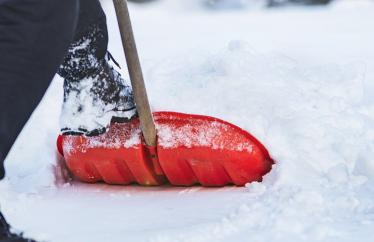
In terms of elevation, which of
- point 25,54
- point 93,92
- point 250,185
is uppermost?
point 25,54

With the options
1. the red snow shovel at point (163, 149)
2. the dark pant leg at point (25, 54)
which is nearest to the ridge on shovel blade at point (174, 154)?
the red snow shovel at point (163, 149)

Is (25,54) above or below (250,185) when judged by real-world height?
above

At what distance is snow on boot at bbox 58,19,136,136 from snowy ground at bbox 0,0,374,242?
0.14 meters

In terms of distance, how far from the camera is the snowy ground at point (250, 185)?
59.7 inches

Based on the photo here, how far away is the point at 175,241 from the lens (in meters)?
1.45

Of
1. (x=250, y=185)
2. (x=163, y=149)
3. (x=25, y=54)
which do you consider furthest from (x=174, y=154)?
(x=25, y=54)

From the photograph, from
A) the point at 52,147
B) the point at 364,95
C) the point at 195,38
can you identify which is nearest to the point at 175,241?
the point at 52,147

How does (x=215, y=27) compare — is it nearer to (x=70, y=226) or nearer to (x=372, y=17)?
(x=372, y=17)

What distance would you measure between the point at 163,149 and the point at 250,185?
29cm

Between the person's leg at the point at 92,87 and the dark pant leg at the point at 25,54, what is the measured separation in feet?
1.39

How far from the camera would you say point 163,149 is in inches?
74.5

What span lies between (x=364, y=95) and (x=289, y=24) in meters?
1.83

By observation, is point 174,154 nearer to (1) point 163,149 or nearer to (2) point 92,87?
(1) point 163,149

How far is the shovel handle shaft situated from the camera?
A: 1.81m
